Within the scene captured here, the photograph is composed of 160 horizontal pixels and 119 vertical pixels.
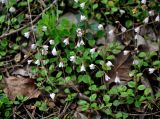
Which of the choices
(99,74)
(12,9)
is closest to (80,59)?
(99,74)

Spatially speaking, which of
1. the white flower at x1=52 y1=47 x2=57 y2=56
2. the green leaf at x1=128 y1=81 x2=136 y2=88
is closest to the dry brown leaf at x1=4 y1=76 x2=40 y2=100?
the white flower at x1=52 y1=47 x2=57 y2=56

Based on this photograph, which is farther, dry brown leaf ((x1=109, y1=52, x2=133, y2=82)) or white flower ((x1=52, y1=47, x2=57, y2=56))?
white flower ((x1=52, y1=47, x2=57, y2=56))

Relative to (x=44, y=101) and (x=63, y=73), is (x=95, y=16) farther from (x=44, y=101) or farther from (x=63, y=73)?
(x=44, y=101)

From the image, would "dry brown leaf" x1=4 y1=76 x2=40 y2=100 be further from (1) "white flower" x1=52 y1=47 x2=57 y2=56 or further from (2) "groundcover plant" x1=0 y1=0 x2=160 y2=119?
(1) "white flower" x1=52 y1=47 x2=57 y2=56

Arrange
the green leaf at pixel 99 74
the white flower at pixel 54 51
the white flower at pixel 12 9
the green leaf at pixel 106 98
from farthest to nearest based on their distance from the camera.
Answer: the white flower at pixel 12 9 → the white flower at pixel 54 51 → the green leaf at pixel 99 74 → the green leaf at pixel 106 98

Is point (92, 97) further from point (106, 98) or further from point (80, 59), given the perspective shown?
point (80, 59)

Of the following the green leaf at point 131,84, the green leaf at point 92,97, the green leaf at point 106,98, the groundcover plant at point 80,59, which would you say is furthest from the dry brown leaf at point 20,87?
the green leaf at point 131,84

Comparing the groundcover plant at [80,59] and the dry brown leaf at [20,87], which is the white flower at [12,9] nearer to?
the groundcover plant at [80,59]

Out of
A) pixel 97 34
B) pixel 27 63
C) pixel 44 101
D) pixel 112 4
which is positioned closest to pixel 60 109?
pixel 44 101
